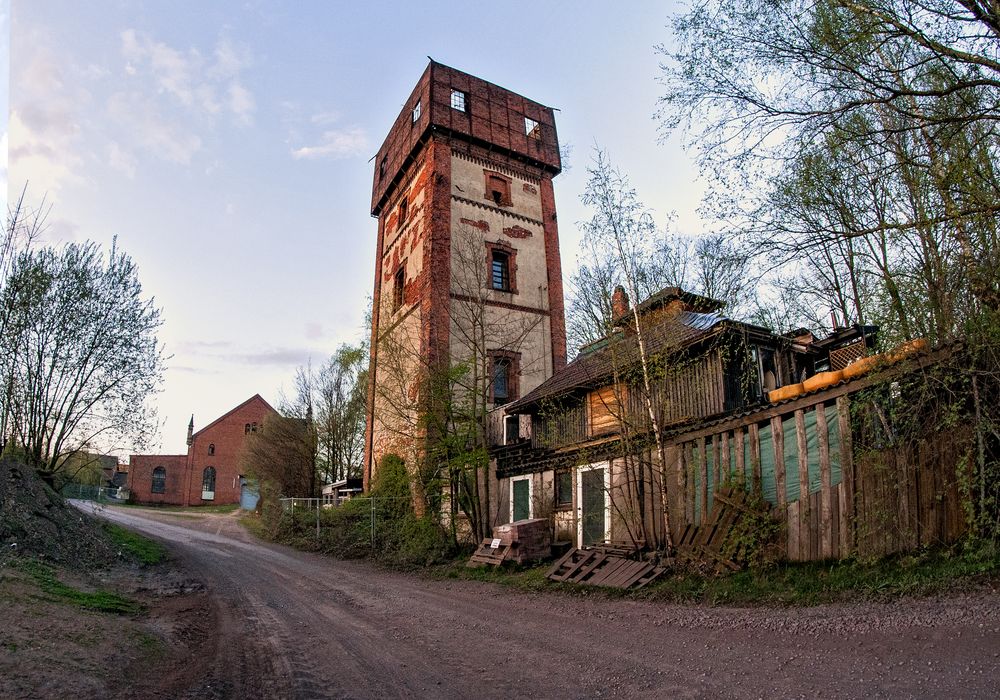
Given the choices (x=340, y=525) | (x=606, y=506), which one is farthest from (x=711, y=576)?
(x=340, y=525)

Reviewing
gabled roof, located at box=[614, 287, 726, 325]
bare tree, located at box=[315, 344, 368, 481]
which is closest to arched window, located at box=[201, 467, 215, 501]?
bare tree, located at box=[315, 344, 368, 481]

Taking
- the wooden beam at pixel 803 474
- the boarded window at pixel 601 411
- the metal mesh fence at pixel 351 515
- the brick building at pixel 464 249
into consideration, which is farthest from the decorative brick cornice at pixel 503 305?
the wooden beam at pixel 803 474

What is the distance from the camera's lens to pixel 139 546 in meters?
18.8

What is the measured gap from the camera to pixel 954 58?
21.7 feet

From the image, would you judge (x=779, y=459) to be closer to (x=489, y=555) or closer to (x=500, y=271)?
(x=489, y=555)

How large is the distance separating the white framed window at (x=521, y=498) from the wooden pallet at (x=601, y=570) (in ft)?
11.9

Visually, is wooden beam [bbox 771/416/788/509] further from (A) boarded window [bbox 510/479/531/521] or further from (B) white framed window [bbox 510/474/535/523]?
(A) boarded window [bbox 510/479/531/521]

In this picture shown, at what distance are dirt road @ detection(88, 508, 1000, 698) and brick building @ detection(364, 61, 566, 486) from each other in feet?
33.2

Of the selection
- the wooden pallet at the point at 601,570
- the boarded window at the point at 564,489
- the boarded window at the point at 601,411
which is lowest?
the wooden pallet at the point at 601,570

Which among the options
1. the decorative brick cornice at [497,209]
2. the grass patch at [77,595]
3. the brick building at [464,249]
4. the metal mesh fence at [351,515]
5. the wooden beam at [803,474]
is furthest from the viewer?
the decorative brick cornice at [497,209]

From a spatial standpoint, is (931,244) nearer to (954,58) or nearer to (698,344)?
(954,58)

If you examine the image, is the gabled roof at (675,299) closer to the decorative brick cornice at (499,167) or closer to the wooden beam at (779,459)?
the wooden beam at (779,459)

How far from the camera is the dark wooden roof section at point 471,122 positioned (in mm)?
24188

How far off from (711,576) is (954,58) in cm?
807
